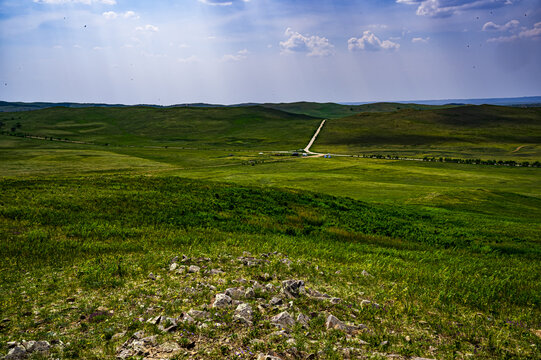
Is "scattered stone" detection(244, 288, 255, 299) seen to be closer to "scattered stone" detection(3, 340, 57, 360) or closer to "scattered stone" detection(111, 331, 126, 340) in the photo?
"scattered stone" detection(111, 331, 126, 340)

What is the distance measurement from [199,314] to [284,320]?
8.09ft

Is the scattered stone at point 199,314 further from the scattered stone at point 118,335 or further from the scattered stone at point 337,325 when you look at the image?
the scattered stone at point 337,325

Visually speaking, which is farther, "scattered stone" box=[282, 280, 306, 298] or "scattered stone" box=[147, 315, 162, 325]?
"scattered stone" box=[282, 280, 306, 298]

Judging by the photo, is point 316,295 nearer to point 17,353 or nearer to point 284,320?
point 284,320

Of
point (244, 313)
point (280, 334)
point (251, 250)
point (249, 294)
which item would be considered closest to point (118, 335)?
point (244, 313)

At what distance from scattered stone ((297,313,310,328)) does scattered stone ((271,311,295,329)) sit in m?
0.21

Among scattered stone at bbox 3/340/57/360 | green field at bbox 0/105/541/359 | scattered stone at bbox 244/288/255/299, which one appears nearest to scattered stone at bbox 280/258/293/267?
green field at bbox 0/105/541/359

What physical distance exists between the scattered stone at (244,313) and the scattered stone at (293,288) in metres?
1.74

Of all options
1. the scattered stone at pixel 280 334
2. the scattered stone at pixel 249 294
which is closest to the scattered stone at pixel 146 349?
the scattered stone at pixel 280 334

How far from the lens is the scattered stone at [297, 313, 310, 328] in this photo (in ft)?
30.4

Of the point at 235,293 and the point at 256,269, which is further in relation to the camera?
the point at 256,269

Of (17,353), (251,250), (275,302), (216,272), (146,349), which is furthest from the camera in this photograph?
(251,250)

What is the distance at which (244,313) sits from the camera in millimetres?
9492

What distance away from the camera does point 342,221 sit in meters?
27.5
